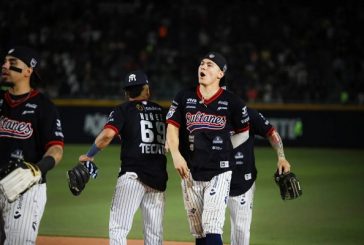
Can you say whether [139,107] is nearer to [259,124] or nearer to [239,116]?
[239,116]

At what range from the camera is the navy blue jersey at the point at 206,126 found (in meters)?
6.93

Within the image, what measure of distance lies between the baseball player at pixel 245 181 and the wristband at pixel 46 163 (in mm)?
2424

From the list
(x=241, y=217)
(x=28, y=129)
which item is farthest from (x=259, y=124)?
(x=28, y=129)

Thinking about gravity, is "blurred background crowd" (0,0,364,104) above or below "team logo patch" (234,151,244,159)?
above

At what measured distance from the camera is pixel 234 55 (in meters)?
22.5

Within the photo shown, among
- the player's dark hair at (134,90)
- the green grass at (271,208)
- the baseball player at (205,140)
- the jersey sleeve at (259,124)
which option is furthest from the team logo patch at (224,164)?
the green grass at (271,208)

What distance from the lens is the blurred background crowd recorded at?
21.6 meters

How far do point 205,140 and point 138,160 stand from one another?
72cm

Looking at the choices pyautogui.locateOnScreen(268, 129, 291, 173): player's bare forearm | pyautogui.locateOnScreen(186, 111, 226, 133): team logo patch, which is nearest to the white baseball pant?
pyautogui.locateOnScreen(186, 111, 226, 133): team logo patch

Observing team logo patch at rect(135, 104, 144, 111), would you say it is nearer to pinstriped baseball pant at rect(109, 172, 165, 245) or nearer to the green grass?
pinstriped baseball pant at rect(109, 172, 165, 245)

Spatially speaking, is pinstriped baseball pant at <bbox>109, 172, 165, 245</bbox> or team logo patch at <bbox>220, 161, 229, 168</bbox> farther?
pinstriped baseball pant at <bbox>109, 172, 165, 245</bbox>

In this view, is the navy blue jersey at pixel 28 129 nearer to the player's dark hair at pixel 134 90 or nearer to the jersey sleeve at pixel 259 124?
the player's dark hair at pixel 134 90

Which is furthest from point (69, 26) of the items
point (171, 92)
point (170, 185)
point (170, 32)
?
point (170, 185)

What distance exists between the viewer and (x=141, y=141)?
23.6 feet
